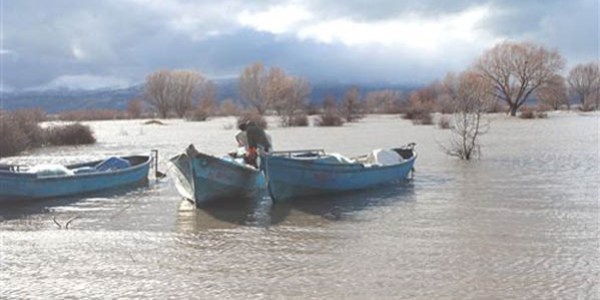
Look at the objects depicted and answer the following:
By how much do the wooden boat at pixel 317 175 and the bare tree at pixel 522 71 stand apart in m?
75.8

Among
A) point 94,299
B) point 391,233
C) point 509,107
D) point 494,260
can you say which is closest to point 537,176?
point 391,233

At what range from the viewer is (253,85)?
12106 cm

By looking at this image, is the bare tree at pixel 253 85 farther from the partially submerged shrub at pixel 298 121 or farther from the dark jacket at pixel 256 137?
the dark jacket at pixel 256 137

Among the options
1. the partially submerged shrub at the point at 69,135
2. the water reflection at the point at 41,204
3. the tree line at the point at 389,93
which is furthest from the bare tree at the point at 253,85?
the water reflection at the point at 41,204

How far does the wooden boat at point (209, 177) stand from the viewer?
16.5 m

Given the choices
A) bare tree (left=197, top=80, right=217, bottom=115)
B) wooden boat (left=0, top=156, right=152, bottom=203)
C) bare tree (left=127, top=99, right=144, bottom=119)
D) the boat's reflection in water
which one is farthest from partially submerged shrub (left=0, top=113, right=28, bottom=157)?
bare tree (left=197, top=80, right=217, bottom=115)

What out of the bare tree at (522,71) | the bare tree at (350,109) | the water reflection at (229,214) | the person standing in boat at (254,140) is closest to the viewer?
the water reflection at (229,214)

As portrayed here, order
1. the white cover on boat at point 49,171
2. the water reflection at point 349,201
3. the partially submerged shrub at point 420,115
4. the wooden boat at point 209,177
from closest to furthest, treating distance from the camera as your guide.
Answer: the water reflection at point 349,201 < the wooden boat at point 209,177 < the white cover on boat at point 49,171 < the partially submerged shrub at point 420,115

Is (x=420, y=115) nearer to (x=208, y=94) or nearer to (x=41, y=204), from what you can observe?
(x=41, y=204)

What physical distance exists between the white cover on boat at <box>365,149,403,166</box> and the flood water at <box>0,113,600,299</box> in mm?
1060

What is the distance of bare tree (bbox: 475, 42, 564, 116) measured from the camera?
91.4 metres

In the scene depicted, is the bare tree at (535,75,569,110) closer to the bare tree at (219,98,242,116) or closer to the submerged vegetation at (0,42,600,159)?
the submerged vegetation at (0,42,600,159)

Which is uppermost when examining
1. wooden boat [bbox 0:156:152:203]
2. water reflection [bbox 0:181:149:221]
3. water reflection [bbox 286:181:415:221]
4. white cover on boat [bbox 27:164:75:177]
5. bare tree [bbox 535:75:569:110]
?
bare tree [bbox 535:75:569:110]

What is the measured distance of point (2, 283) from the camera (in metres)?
9.86
